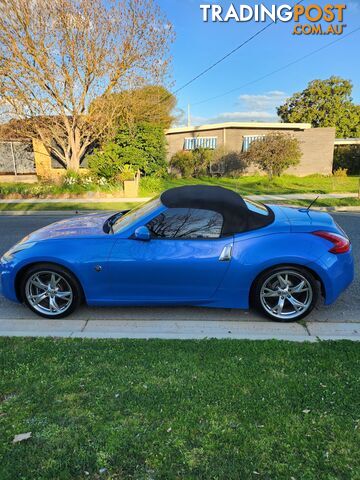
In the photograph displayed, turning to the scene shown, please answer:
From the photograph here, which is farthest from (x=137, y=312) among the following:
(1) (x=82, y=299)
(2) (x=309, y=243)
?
(2) (x=309, y=243)

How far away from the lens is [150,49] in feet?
50.6

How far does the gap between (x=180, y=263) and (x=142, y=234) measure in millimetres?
500

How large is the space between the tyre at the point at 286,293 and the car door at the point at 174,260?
49 cm

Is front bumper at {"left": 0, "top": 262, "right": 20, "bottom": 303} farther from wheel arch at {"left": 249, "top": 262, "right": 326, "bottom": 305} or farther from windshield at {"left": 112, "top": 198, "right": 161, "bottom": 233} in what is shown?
wheel arch at {"left": 249, "top": 262, "right": 326, "bottom": 305}

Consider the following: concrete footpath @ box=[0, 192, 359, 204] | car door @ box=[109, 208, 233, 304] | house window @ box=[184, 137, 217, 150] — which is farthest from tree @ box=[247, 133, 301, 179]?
car door @ box=[109, 208, 233, 304]

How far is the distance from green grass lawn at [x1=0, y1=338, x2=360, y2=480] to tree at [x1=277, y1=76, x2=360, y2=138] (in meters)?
48.6

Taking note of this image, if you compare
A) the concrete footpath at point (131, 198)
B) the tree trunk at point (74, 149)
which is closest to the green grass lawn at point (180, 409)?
the concrete footpath at point (131, 198)

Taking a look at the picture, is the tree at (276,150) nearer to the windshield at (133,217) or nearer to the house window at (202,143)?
the house window at (202,143)

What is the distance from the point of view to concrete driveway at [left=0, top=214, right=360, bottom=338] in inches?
141

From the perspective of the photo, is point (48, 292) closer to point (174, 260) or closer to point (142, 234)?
point (142, 234)

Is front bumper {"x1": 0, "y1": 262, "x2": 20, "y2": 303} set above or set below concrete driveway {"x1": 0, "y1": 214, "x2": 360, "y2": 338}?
above

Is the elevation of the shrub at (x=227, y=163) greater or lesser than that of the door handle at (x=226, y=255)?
greater

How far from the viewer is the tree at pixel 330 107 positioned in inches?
1793

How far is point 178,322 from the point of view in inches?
150
